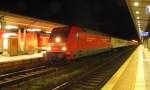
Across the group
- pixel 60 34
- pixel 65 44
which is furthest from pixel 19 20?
pixel 65 44

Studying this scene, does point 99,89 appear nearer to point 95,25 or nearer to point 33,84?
point 33,84

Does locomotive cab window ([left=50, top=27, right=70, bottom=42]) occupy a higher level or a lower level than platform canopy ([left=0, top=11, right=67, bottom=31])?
lower

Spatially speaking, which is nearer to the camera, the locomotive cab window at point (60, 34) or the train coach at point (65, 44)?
the train coach at point (65, 44)

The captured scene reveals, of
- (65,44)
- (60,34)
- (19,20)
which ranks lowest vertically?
(65,44)

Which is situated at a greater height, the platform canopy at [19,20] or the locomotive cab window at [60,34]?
the platform canopy at [19,20]

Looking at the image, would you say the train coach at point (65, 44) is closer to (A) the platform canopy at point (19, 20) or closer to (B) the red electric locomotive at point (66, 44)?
(B) the red electric locomotive at point (66, 44)

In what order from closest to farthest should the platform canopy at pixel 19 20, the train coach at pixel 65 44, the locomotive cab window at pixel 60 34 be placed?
1. the train coach at pixel 65 44
2. the locomotive cab window at pixel 60 34
3. the platform canopy at pixel 19 20

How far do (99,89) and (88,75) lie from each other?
409 cm

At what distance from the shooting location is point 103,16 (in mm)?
70500

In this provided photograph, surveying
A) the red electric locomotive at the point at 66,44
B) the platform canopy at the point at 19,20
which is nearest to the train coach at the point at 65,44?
the red electric locomotive at the point at 66,44

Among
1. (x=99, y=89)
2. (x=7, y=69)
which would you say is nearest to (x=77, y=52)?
(x=7, y=69)

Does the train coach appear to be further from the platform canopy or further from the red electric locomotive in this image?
the platform canopy

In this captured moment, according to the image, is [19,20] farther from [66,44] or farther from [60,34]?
[66,44]

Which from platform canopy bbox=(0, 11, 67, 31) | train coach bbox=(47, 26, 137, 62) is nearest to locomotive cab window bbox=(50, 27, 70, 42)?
train coach bbox=(47, 26, 137, 62)
